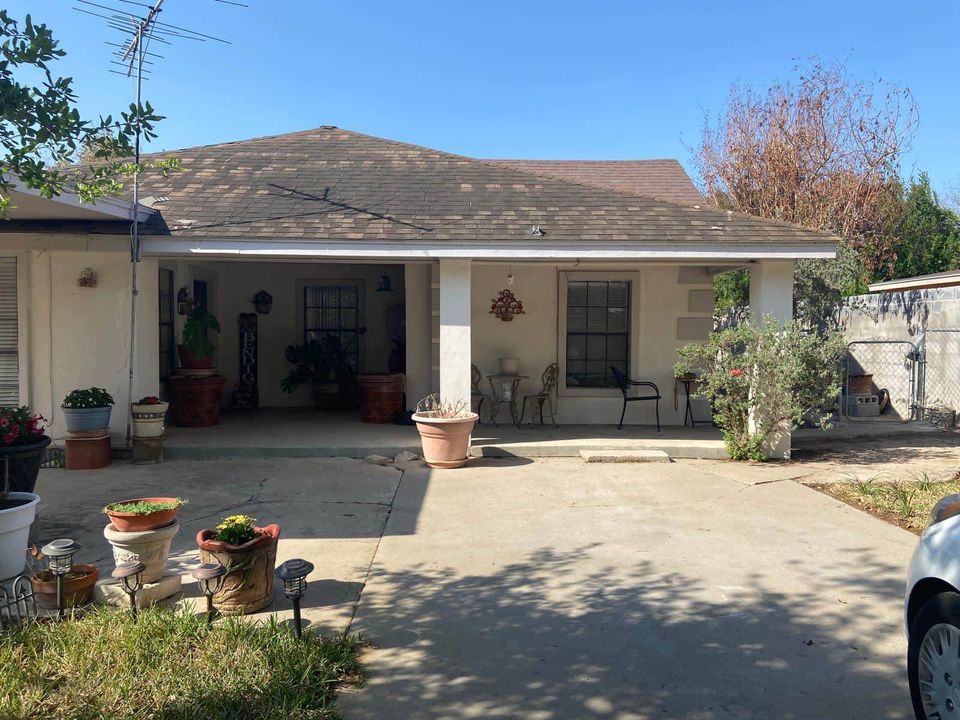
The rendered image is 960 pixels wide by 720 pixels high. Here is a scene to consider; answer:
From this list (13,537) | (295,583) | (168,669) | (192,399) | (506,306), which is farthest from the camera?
(506,306)

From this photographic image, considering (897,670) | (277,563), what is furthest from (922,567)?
(277,563)

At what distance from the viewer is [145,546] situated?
4312 millimetres

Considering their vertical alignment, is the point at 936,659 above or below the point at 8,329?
below

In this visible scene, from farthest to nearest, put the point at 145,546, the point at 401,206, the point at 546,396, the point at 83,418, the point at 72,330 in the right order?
the point at 546,396 → the point at 401,206 → the point at 72,330 → the point at 83,418 → the point at 145,546

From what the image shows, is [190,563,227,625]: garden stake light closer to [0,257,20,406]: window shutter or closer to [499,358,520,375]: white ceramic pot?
[0,257,20,406]: window shutter

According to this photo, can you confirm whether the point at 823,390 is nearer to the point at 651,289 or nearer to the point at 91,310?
the point at 651,289

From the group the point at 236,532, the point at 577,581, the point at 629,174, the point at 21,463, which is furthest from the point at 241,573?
the point at 629,174

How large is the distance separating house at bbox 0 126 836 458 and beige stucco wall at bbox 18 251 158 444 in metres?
0.02

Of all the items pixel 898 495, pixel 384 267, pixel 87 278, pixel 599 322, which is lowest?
pixel 898 495

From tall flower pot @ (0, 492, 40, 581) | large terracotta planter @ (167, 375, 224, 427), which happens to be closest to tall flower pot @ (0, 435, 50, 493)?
tall flower pot @ (0, 492, 40, 581)

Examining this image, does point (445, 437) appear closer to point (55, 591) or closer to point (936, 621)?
point (55, 591)

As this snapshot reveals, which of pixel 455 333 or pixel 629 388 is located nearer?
pixel 455 333

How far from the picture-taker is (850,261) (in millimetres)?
14914

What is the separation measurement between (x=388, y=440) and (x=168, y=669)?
19.8 ft
